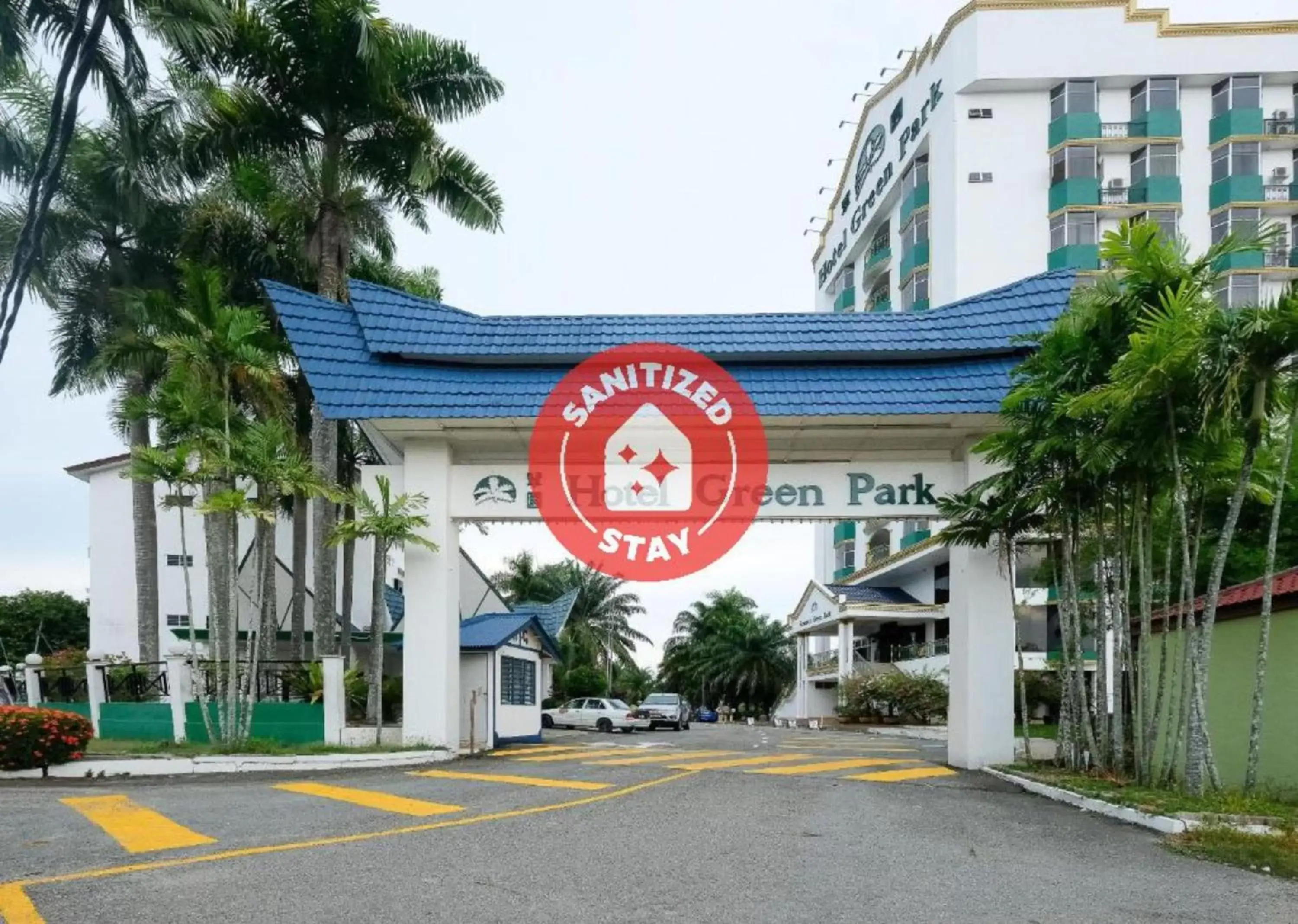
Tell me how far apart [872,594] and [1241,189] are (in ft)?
74.6

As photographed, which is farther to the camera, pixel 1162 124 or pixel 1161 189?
pixel 1162 124

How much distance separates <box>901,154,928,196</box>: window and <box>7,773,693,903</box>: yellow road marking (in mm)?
45940

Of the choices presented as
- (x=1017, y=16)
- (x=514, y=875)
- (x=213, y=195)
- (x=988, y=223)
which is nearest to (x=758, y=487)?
(x=514, y=875)

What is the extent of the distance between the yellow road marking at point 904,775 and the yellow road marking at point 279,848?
473 centimetres

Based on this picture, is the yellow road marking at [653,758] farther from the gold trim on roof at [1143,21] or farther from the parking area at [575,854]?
the gold trim on roof at [1143,21]

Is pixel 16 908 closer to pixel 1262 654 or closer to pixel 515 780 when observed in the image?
pixel 515 780

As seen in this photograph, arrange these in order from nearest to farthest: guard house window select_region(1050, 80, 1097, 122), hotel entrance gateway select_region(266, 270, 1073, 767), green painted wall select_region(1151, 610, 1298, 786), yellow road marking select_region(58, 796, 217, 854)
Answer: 1. yellow road marking select_region(58, 796, 217, 854)
2. green painted wall select_region(1151, 610, 1298, 786)
3. hotel entrance gateway select_region(266, 270, 1073, 767)
4. guard house window select_region(1050, 80, 1097, 122)

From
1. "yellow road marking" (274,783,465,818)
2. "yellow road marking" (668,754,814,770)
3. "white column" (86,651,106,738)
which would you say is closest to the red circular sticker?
"yellow road marking" (668,754,814,770)

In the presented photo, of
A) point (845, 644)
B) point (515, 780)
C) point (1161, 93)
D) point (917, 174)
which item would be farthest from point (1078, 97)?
point (515, 780)

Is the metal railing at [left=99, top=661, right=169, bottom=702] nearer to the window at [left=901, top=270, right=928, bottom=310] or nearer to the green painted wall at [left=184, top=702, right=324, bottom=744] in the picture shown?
the green painted wall at [left=184, top=702, right=324, bottom=744]

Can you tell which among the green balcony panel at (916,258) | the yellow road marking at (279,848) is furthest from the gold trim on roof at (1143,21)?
the yellow road marking at (279,848)

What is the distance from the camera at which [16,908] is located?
6.59 meters

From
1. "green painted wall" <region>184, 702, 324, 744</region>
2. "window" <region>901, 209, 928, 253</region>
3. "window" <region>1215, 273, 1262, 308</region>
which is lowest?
"green painted wall" <region>184, 702, 324, 744</region>

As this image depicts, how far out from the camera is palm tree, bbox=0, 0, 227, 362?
848cm
